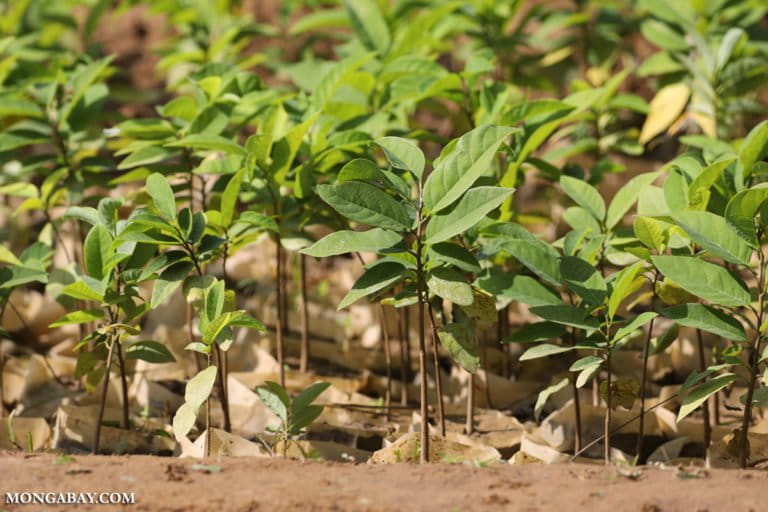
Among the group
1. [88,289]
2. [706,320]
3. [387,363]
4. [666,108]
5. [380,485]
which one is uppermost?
[666,108]

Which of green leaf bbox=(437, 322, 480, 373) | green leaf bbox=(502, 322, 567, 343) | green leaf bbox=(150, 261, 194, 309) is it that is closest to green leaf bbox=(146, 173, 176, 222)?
green leaf bbox=(150, 261, 194, 309)

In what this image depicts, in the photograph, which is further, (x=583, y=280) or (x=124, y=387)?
(x=124, y=387)

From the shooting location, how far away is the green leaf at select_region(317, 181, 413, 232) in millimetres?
1922

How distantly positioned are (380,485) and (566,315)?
21.2 inches

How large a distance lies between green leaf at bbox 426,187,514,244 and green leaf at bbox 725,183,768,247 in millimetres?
410

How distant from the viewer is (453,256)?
1.98m

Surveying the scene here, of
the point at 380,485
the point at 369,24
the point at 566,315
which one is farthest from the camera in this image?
the point at 369,24

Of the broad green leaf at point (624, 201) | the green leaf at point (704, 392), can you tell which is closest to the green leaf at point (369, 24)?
the broad green leaf at point (624, 201)

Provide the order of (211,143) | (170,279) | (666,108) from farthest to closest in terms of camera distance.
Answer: (666,108)
(211,143)
(170,279)

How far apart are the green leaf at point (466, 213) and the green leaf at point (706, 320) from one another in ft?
1.25

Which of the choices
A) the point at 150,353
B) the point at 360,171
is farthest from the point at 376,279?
the point at 150,353

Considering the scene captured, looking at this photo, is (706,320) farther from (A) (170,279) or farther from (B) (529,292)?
(A) (170,279)

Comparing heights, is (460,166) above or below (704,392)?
above

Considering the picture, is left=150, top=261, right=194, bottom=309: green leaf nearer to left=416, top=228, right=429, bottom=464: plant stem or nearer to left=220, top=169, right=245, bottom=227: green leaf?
left=220, top=169, right=245, bottom=227: green leaf
